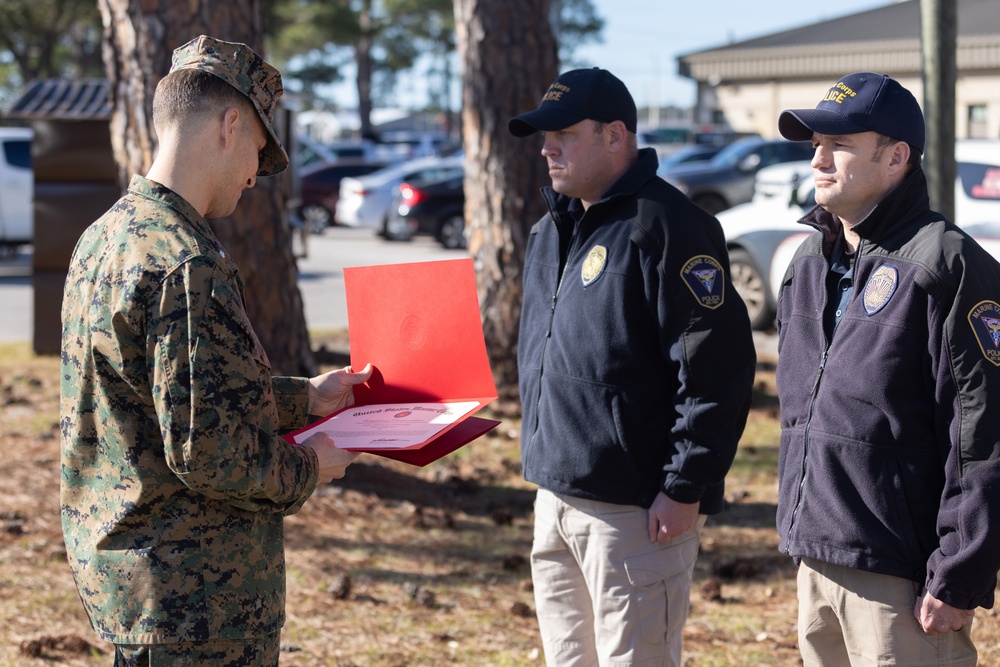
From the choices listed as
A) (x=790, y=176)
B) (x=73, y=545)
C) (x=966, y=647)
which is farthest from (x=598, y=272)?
(x=790, y=176)

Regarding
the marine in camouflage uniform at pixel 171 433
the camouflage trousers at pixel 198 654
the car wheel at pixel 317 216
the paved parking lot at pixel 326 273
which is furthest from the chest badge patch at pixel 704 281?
the car wheel at pixel 317 216

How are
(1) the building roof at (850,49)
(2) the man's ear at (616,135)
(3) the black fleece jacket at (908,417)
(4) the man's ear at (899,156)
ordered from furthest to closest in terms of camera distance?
(1) the building roof at (850,49) → (2) the man's ear at (616,135) → (4) the man's ear at (899,156) → (3) the black fleece jacket at (908,417)

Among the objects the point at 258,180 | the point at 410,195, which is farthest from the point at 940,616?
the point at 410,195

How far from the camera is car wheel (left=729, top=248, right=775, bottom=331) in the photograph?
11.2 meters

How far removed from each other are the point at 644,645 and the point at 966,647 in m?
0.88

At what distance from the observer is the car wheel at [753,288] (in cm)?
1123

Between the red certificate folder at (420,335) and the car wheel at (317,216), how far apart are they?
21685 millimetres

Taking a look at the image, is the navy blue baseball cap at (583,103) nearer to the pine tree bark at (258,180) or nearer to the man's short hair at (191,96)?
the man's short hair at (191,96)

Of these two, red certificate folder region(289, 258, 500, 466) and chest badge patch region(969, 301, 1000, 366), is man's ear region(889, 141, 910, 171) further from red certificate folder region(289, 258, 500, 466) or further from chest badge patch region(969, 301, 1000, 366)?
red certificate folder region(289, 258, 500, 466)

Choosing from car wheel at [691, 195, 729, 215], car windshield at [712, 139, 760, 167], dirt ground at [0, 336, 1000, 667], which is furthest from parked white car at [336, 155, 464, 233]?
dirt ground at [0, 336, 1000, 667]

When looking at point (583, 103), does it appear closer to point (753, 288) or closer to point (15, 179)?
point (753, 288)

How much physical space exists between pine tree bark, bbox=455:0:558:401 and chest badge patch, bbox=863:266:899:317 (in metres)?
5.29

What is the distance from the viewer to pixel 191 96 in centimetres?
232

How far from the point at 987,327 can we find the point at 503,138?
5658 millimetres
